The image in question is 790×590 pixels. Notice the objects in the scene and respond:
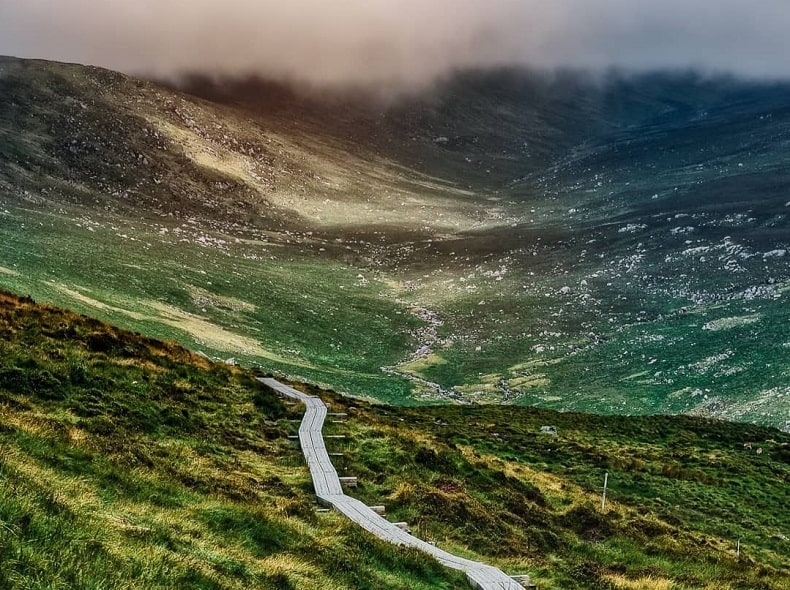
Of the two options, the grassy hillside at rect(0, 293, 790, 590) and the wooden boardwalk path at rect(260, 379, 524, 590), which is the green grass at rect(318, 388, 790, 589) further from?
the wooden boardwalk path at rect(260, 379, 524, 590)

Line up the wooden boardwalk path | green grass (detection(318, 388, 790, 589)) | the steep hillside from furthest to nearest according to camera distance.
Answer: the steep hillside < green grass (detection(318, 388, 790, 589)) < the wooden boardwalk path

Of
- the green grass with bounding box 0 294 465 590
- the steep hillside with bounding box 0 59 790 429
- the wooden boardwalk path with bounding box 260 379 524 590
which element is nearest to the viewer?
the green grass with bounding box 0 294 465 590

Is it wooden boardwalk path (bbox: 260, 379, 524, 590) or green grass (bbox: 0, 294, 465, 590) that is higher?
green grass (bbox: 0, 294, 465, 590)

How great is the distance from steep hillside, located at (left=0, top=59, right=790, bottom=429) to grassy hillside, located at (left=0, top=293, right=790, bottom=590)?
85.5 ft

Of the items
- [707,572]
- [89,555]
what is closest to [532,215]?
[707,572]

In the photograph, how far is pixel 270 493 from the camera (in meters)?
22.5

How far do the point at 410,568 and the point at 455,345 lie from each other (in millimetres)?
75822

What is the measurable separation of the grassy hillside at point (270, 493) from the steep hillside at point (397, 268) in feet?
85.5

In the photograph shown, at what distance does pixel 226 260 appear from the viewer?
117 metres

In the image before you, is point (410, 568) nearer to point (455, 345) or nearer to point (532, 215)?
point (455, 345)

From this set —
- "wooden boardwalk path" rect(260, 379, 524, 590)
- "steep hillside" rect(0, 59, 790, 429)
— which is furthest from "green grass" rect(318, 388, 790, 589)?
"steep hillside" rect(0, 59, 790, 429)

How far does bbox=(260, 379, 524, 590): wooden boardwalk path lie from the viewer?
64.4 feet

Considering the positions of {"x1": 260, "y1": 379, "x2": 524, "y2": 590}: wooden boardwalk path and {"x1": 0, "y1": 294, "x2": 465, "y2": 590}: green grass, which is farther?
{"x1": 260, "y1": 379, "x2": 524, "y2": 590}: wooden boardwalk path

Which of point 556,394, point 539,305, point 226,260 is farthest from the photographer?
point 226,260
